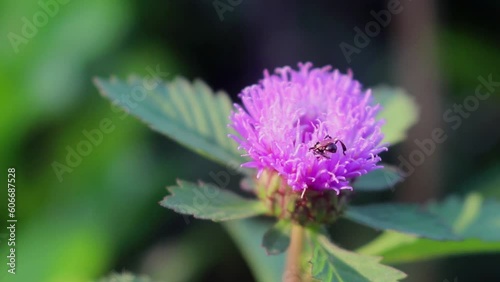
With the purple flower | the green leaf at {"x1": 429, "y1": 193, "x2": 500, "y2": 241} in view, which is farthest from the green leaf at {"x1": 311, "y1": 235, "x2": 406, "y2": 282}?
the green leaf at {"x1": 429, "y1": 193, "x2": 500, "y2": 241}

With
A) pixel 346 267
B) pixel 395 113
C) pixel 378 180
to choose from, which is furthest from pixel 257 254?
pixel 346 267

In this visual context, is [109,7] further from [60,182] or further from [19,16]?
[60,182]

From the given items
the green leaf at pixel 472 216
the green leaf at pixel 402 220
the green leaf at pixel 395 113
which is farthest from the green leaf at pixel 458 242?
the green leaf at pixel 395 113

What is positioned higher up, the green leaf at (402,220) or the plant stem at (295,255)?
the green leaf at (402,220)

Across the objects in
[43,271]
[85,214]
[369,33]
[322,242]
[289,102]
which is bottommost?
[43,271]

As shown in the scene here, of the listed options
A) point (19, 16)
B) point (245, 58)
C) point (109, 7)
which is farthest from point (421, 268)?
point (19, 16)

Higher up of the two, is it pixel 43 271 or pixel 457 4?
pixel 457 4

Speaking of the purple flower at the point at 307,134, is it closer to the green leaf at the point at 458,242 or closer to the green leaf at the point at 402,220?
the green leaf at the point at 402,220
